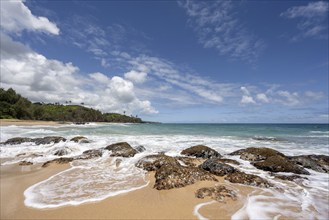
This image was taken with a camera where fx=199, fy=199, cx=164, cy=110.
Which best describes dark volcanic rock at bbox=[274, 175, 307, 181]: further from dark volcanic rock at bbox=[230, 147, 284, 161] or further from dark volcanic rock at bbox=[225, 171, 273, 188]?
dark volcanic rock at bbox=[230, 147, 284, 161]

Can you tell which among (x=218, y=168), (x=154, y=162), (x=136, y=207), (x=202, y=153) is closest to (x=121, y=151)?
(x=154, y=162)

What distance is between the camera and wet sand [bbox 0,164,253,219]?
477 cm

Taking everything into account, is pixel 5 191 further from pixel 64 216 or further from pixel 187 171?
pixel 187 171

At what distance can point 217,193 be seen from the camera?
598 cm

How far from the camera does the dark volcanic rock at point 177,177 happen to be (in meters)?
→ 6.67

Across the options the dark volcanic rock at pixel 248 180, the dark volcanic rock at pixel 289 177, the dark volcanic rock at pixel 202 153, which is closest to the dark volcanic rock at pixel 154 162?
the dark volcanic rock at pixel 248 180

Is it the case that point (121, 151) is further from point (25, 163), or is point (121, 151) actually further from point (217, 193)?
point (217, 193)

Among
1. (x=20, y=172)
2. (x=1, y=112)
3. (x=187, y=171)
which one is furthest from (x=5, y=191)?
(x=1, y=112)

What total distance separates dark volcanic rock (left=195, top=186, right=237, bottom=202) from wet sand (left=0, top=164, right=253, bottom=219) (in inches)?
6.6

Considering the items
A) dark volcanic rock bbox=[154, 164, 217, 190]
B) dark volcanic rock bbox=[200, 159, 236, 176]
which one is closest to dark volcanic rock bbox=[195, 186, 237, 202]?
dark volcanic rock bbox=[154, 164, 217, 190]

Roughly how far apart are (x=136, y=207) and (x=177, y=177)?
2.14 m

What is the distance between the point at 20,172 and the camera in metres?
8.55

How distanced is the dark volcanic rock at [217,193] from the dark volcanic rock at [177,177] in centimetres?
80

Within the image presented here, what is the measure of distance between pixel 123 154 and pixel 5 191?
609cm
